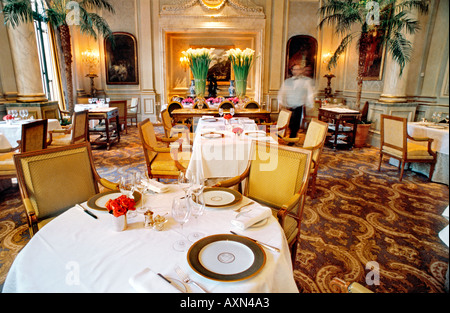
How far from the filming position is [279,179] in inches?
81.0

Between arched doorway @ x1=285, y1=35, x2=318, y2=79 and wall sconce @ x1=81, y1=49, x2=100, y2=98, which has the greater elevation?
arched doorway @ x1=285, y1=35, x2=318, y2=79

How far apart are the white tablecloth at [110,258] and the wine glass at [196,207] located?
0.15ft

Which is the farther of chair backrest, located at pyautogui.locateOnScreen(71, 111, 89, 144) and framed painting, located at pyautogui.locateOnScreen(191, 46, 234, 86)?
framed painting, located at pyautogui.locateOnScreen(191, 46, 234, 86)

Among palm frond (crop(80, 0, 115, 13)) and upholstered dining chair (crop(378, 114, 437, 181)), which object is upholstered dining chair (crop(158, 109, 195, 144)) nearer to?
upholstered dining chair (crop(378, 114, 437, 181))

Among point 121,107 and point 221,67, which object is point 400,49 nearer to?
point 221,67

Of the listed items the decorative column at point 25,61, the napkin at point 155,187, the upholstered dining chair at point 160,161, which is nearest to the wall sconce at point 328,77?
the upholstered dining chair at point 160,161

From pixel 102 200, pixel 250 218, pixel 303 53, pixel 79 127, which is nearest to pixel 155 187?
pixel 102 200

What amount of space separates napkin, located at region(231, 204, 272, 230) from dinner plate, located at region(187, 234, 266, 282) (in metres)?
0.10

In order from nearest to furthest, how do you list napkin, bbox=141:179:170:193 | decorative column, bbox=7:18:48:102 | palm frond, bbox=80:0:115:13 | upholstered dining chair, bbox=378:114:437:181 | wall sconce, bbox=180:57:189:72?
napkin, bbox=141:179:170:193
upholstered dining chair, bbox=378:114:437:181
decorative column, bbox=7:18:48:102
palm frond, bbox=80:0:115:13
wall sconce, bbox=180:57:189:72

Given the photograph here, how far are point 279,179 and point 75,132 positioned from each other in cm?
336

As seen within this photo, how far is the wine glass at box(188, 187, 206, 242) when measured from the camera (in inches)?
47.9

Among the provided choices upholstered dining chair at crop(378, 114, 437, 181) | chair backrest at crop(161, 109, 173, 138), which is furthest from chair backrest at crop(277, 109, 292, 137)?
chair backrest at crop(161, 109, 173, 138)

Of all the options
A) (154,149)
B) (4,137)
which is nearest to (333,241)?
(154,149)
